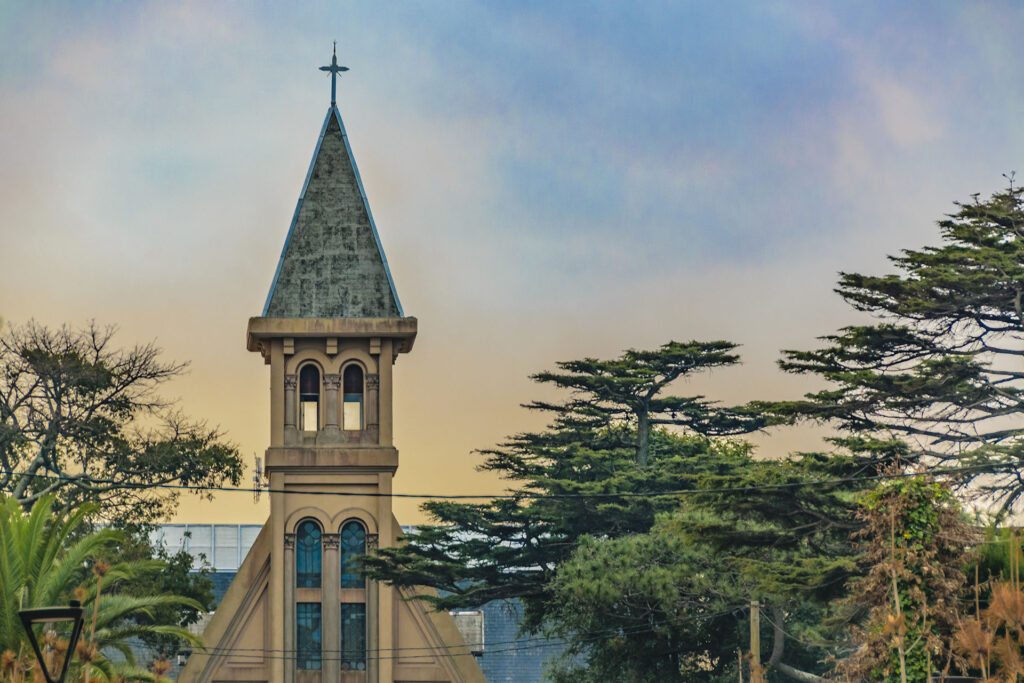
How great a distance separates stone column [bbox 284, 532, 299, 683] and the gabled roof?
592 cm

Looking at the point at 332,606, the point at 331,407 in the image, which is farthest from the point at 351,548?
the point at 331,407

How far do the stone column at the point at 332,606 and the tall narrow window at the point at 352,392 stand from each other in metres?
3.18

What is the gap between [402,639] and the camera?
1601 inches

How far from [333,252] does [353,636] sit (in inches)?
390

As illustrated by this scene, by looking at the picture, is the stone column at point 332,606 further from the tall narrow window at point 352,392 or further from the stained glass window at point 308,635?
the tall narrow window at point 352,392

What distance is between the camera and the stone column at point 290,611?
40188 millimetres

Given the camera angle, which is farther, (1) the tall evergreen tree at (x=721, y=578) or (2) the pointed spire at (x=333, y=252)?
(2) the pointed spire at (x=333, y=252)

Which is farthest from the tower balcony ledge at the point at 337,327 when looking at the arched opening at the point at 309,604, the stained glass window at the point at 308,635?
the stained glass window at the point at 308,635

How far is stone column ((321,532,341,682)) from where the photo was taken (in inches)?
1590

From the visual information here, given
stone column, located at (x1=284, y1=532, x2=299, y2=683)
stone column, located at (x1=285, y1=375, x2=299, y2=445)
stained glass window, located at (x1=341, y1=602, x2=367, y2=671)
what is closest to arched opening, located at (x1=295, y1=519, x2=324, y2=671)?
stone column, located at (x1=284, y1=532, x2=299, y2=683)

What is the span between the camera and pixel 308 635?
40750 millimetres

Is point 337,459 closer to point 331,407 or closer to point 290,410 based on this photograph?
point 331,407

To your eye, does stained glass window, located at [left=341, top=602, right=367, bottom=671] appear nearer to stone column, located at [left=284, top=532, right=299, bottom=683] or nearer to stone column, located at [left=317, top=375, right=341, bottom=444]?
stone column, located at [left=284, top=532, right=299, bottom=683]

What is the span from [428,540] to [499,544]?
10.2 feet
